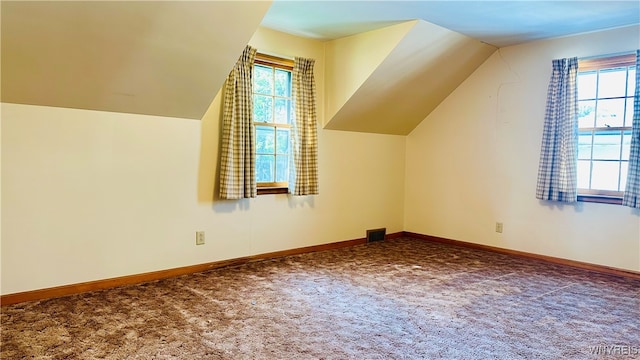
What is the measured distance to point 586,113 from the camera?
409cm

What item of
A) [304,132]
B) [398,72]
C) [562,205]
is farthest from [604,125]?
[304,132]

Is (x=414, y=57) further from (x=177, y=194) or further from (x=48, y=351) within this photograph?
(x=48, y=351)

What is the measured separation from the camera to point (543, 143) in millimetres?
4215

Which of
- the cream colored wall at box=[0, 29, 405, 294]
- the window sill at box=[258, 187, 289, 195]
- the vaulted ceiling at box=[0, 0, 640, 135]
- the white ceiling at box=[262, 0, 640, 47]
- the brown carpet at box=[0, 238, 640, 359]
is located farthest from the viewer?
the window sill at box=[258, 187, 289, 195]

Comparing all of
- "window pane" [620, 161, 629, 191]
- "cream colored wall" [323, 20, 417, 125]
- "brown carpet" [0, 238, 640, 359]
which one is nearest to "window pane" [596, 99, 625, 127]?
"window pane" [620, 161, 629, 191]

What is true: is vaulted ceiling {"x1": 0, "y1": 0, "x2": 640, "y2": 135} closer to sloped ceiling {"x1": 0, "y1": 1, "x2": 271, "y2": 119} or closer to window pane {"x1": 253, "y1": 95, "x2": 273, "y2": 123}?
sloped ceiling {"x1": 0, "y1": 1, "x2": 271, "y2": 119}

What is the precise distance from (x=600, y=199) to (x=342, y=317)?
9.46 feet

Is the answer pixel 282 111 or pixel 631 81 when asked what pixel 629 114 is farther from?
pixel 282 111

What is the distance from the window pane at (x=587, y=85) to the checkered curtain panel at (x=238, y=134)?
126 inches

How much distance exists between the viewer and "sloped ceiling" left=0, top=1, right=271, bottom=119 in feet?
7.81

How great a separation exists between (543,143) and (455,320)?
241 centimetres

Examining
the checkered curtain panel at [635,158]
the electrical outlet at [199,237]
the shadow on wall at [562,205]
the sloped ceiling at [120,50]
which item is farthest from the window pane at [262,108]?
the checkered curtain panel at [635,158]

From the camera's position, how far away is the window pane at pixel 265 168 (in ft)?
13.6

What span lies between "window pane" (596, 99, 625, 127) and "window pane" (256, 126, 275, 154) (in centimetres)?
317
